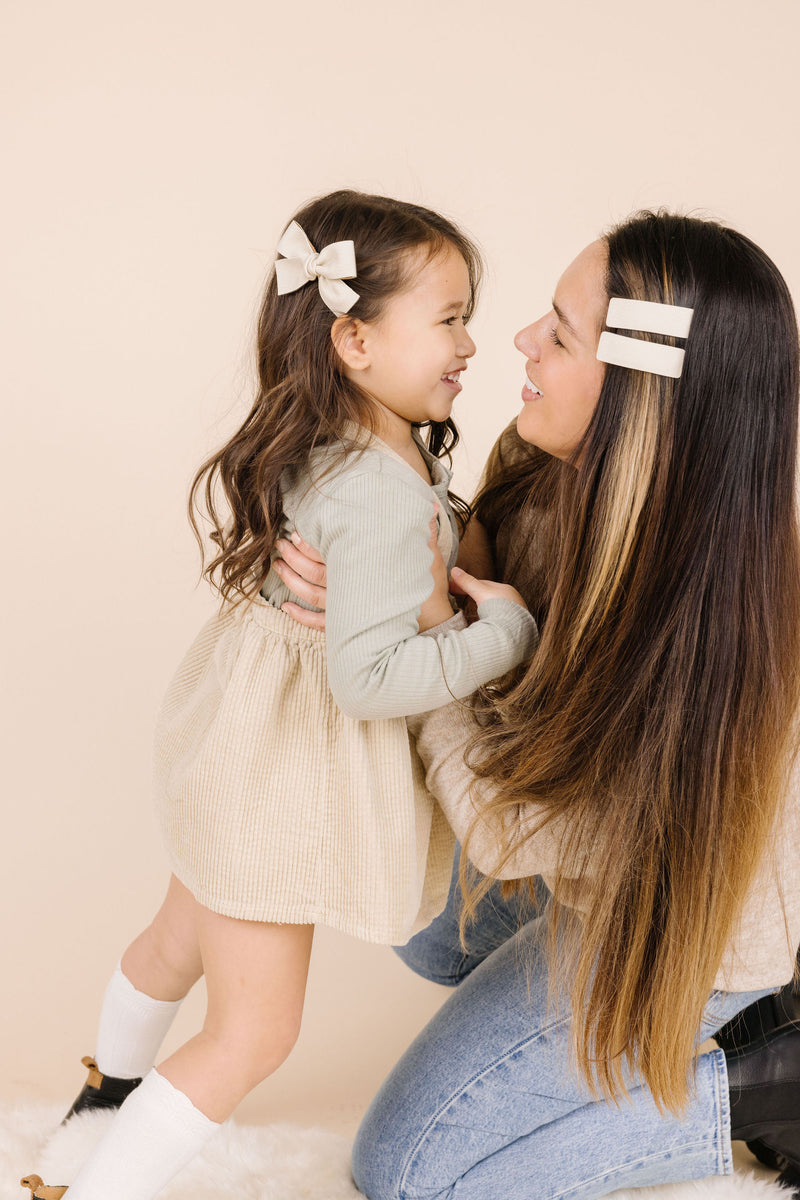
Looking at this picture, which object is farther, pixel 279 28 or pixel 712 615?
pixel 279 28

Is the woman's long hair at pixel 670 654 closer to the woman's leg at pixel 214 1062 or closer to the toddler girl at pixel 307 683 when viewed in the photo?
the toddler girl at pixel 307 683

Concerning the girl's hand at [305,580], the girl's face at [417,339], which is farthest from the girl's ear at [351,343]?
the girl's hand at [305,580]

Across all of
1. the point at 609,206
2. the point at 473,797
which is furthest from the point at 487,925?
the point at 609,206

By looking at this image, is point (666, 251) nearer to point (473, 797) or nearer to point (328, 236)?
point (328, 236)

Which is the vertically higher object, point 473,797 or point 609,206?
point 609,206

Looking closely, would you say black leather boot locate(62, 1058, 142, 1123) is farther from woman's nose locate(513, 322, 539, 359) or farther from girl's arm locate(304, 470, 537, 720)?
woman's nose locate(513, 322, 539, 359)

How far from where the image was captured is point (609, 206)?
297 cm

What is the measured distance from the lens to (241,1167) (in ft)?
6.04

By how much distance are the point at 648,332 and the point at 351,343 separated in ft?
1.31

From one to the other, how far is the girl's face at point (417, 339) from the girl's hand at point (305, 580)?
0.23 meters

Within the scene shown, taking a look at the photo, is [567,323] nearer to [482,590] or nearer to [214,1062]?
[482,590]

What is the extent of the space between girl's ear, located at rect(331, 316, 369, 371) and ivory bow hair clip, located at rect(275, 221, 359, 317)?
0.02 metres

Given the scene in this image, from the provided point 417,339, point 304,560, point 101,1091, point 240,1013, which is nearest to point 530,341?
point 417,339

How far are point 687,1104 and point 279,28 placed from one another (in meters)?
2.75
